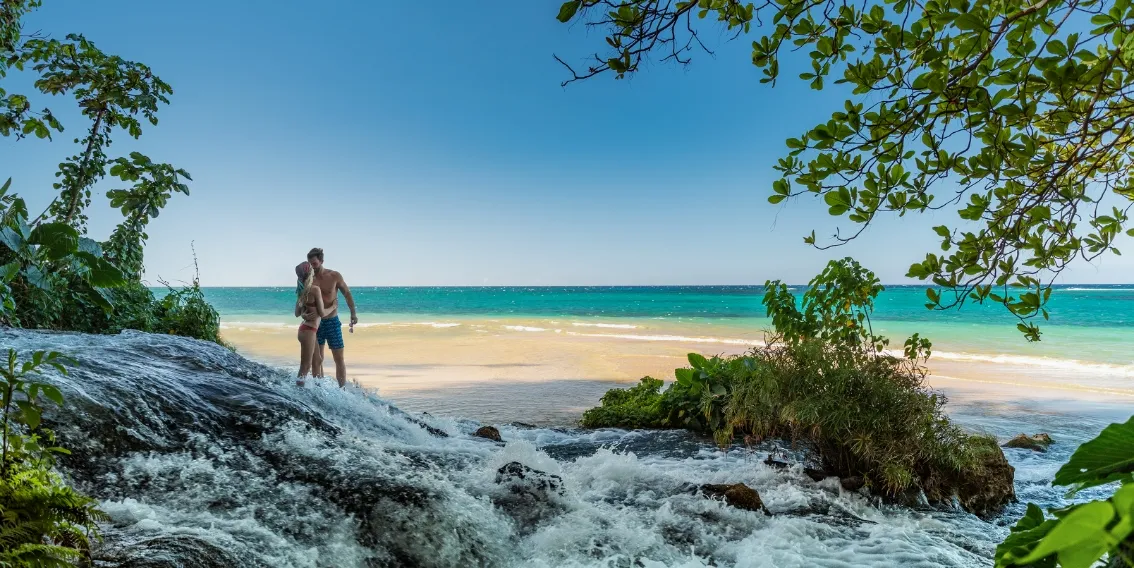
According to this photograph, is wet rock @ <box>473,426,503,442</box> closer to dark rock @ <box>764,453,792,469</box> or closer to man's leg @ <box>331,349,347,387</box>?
man's leg @ <box>331,349,347,387</box>

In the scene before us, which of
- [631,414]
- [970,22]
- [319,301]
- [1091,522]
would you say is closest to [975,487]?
[631,414]

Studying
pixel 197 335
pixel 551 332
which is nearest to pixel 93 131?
pixel 197 335

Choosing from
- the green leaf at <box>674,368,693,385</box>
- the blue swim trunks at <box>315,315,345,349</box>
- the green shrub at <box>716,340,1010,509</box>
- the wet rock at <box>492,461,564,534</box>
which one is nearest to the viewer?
the wet rock at <box>492,461,564,534</box>

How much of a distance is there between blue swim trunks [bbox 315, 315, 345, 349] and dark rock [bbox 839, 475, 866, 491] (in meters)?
7.10

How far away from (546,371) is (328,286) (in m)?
5.95

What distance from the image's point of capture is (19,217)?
7.60 ft

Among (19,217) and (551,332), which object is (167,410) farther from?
(551,332)

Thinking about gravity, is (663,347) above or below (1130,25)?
below

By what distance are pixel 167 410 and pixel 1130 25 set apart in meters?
5.73

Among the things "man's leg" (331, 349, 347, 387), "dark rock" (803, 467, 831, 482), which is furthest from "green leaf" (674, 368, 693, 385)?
"man's leg" (331, 349, 347, 387)

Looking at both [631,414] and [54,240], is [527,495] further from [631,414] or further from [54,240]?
[631,414]

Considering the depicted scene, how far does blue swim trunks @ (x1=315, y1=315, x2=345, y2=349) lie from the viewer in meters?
9.34

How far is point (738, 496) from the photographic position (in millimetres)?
4812

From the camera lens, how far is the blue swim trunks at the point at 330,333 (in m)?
9.34
